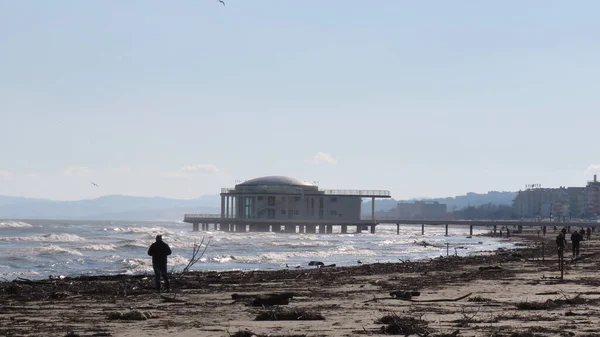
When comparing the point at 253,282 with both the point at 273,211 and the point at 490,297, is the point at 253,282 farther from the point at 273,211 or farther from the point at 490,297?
the point at 273,211

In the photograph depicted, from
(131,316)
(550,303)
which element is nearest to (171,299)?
(131,316)

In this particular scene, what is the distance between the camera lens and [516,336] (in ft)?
36.3

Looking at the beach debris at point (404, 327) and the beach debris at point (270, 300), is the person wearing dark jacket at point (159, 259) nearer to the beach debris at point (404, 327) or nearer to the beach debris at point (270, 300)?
the beach debris at point (270, 300)

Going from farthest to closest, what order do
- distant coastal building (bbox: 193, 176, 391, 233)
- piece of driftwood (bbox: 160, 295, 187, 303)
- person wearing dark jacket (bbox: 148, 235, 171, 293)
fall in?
distant coastal building (bbox: 193, 176, 391, 233) → person wearing dark jacket (bbox: 148, 235, 171, 293) → piece of driftwood (bbox: 160, 295, 187, 303)

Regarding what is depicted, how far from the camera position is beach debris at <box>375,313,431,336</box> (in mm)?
11453

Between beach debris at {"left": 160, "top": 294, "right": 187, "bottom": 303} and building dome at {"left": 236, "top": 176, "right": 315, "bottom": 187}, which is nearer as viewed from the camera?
beach debris at {"left": 160, "top": 294, "right": 187, "bottom": 303}

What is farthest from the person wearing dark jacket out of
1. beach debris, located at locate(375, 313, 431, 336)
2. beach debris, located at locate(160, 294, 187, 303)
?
beach debris, located at locate(375, 313, 431, 336)

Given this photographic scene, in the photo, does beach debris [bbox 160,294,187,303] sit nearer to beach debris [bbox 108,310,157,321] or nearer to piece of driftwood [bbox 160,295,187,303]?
piece of driftwood [bbox 160,295,187,303]

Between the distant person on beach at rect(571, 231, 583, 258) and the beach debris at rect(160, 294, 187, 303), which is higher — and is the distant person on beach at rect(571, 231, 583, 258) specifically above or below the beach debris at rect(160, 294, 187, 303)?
above

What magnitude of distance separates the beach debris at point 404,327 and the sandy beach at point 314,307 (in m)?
0.01

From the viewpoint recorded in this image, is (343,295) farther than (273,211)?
No

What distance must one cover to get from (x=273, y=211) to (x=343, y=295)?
4598 inches

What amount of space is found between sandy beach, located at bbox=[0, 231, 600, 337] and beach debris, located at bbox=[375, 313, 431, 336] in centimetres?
1

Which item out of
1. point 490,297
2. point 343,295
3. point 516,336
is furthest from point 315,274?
point 516,336
